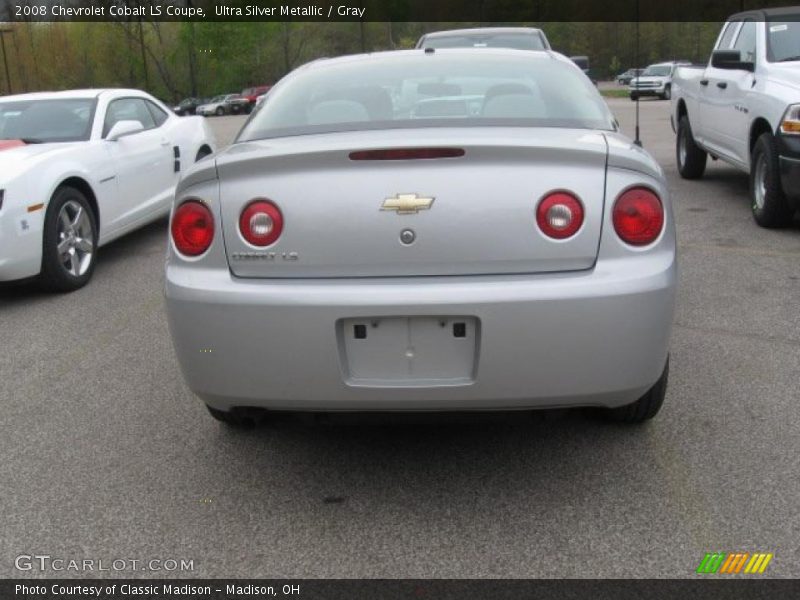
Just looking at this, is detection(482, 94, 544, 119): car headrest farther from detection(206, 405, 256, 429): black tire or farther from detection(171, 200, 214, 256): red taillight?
detection(206, 405, 256, 429): black tire

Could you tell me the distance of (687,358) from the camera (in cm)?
430

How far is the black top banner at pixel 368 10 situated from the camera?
1989 inches

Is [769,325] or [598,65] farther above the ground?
[769,325]

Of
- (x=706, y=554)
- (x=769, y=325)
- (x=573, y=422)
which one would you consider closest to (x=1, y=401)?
(x=573, y=422)

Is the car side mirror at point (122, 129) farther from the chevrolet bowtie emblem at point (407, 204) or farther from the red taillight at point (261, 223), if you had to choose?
the chevrolet bowtie emblem at point (407, 204)

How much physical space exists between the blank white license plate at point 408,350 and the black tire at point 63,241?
3.99 metres

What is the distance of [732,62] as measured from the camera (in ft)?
24.6

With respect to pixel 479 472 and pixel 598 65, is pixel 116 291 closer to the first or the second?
pixel 479 472

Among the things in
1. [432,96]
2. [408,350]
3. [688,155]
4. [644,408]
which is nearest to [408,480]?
[408,350]

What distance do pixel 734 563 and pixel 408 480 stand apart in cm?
113
